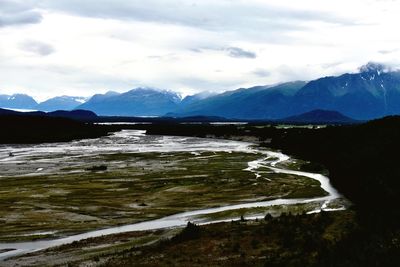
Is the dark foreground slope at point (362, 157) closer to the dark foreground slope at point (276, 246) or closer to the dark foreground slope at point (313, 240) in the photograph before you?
the dark foreground slope at point (313, 240)

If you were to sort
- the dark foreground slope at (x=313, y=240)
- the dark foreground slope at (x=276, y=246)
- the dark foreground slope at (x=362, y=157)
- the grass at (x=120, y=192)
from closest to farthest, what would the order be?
the dark foreground slope at (x=276, y=246), the dark foreground slope at (x=313, y=240), the grass at (x=120, y=192), the dark foreground slope at (x=362, y=157)

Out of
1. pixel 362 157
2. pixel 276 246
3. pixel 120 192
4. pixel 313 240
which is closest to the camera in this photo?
pixel 313 240

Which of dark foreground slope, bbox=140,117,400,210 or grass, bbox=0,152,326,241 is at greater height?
dark foreground slope, bbox=140,117,400,210

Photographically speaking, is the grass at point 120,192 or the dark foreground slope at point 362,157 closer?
the grass at point 120,192

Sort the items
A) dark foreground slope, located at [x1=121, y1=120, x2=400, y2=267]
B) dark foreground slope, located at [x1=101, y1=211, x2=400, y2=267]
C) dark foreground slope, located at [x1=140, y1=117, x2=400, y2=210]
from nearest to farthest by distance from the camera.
Result: dark foreground slope, located at [x1=101, y1=211, x2=400, y2=267], dark foreground slope, located at [x1=121, y1=120, x2=400, y2=267], dark foreground slope, located at [x1=140, y1=117, x2=400, y2=210]

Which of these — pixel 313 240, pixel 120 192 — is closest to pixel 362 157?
pixel 120 192

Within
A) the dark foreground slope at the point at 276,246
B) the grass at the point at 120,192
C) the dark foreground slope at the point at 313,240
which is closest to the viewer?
the dark foreground slope at the point at 276,246

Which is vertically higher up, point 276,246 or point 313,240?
point 313,240

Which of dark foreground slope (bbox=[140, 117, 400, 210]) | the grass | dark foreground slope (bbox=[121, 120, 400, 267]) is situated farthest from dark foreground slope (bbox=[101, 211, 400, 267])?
the grass

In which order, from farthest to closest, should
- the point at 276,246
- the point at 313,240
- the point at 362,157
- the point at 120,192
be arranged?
1. the point at 362,157
2. the point at 120,192
3. the point at 276,246
4. the point at 313,240

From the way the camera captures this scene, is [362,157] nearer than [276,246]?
No

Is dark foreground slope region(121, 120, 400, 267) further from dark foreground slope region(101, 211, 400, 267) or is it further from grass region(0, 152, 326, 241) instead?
grass region(0, 152, 326, 241)

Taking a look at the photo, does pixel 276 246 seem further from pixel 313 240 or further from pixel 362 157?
pixel 362 157

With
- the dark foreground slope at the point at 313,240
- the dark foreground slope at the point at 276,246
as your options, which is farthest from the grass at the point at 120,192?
the dark foreground slope at the point at 276,246
